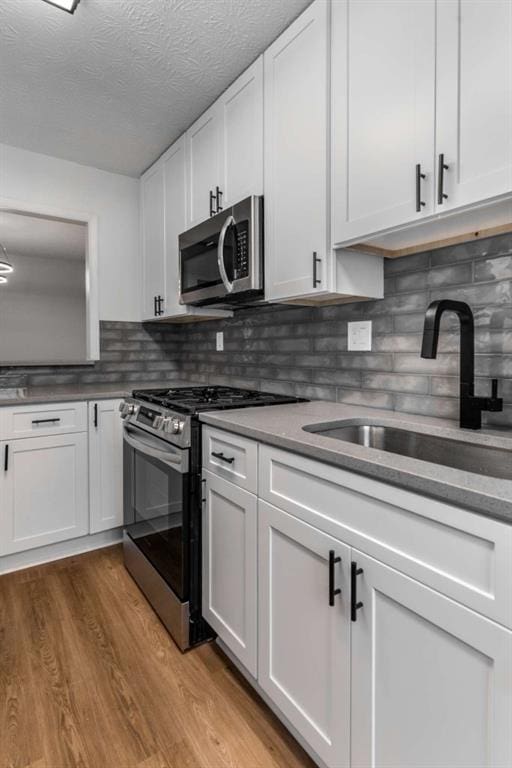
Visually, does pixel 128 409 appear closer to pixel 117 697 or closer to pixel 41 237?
pixel 117 697

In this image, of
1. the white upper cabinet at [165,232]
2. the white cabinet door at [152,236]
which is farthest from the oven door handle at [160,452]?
the white cabinet door at [152,236]

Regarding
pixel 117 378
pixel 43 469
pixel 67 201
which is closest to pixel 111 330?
pixel 117 378

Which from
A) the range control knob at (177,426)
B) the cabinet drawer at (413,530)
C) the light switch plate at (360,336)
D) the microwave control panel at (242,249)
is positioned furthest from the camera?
the microwave control panel at (242,249)

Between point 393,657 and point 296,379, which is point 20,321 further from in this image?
point 393,657

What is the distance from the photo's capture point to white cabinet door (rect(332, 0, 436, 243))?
118cm

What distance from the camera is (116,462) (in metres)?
2.63

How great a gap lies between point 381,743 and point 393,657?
212mm

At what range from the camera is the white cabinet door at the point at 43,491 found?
2.31 m

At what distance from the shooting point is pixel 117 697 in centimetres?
149

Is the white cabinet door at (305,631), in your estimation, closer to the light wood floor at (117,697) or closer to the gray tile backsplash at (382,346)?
the light wood floor at (117,697)

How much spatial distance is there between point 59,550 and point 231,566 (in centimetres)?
148

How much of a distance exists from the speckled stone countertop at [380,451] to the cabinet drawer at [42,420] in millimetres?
1169

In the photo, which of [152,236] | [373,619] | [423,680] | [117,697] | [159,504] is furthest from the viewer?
[152,236]

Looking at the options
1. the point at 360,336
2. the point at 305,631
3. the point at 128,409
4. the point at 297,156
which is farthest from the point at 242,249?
the point at 305,631
